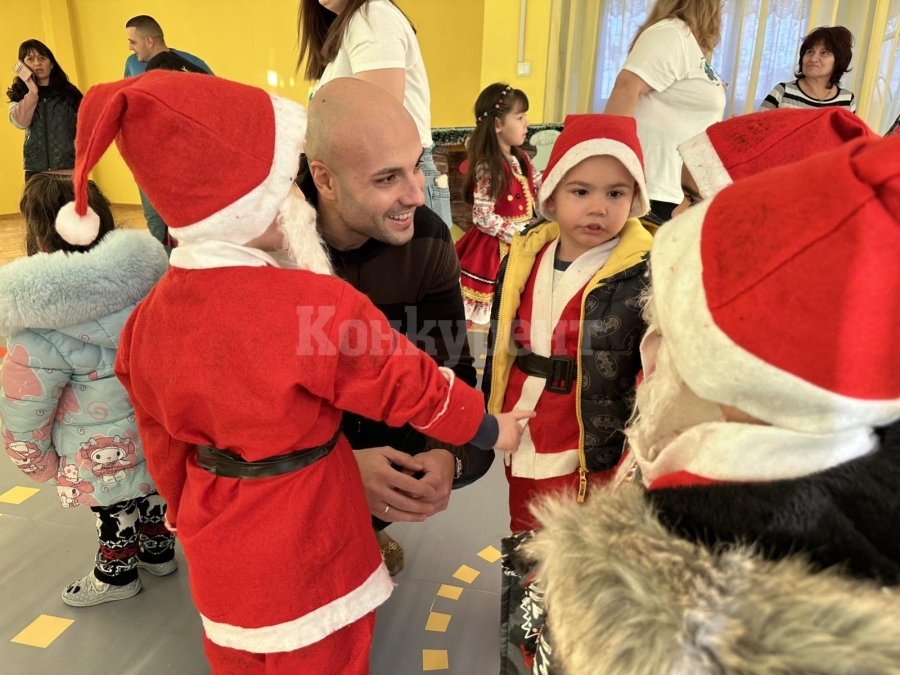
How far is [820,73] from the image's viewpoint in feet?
12.4

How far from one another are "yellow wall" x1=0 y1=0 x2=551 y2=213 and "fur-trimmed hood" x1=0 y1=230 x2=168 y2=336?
4.82 meters

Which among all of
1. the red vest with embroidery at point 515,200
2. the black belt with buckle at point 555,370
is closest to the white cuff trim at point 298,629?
the black belt with buckle at point 555,370

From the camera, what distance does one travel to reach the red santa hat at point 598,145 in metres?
1.40

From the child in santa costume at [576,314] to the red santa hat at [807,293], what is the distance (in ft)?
2.39

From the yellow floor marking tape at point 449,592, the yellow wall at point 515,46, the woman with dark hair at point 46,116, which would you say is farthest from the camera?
the yellow wall at point 515,46

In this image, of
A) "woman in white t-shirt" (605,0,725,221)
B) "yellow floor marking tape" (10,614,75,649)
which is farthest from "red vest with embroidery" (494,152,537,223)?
"yellow floor marking tape" (10,614,75,649)

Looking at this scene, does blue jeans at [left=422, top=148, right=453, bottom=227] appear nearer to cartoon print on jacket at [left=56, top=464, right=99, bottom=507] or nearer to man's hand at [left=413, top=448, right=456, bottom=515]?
man's hand at [left=413, top=448, right=456, bottom=515]

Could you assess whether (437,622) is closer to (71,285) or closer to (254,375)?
(254,375)

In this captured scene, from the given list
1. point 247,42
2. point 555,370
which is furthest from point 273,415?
point 247,42

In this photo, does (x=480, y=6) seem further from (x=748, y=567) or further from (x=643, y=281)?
(x=748, y=567)

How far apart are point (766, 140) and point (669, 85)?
1209 millimetres

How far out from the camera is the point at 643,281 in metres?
1.31

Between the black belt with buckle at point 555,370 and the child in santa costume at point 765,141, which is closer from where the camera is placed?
the child in santa costume at point 765,141

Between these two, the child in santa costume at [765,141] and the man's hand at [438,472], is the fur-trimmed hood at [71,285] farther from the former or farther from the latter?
the child in santa costume at [765,141]
